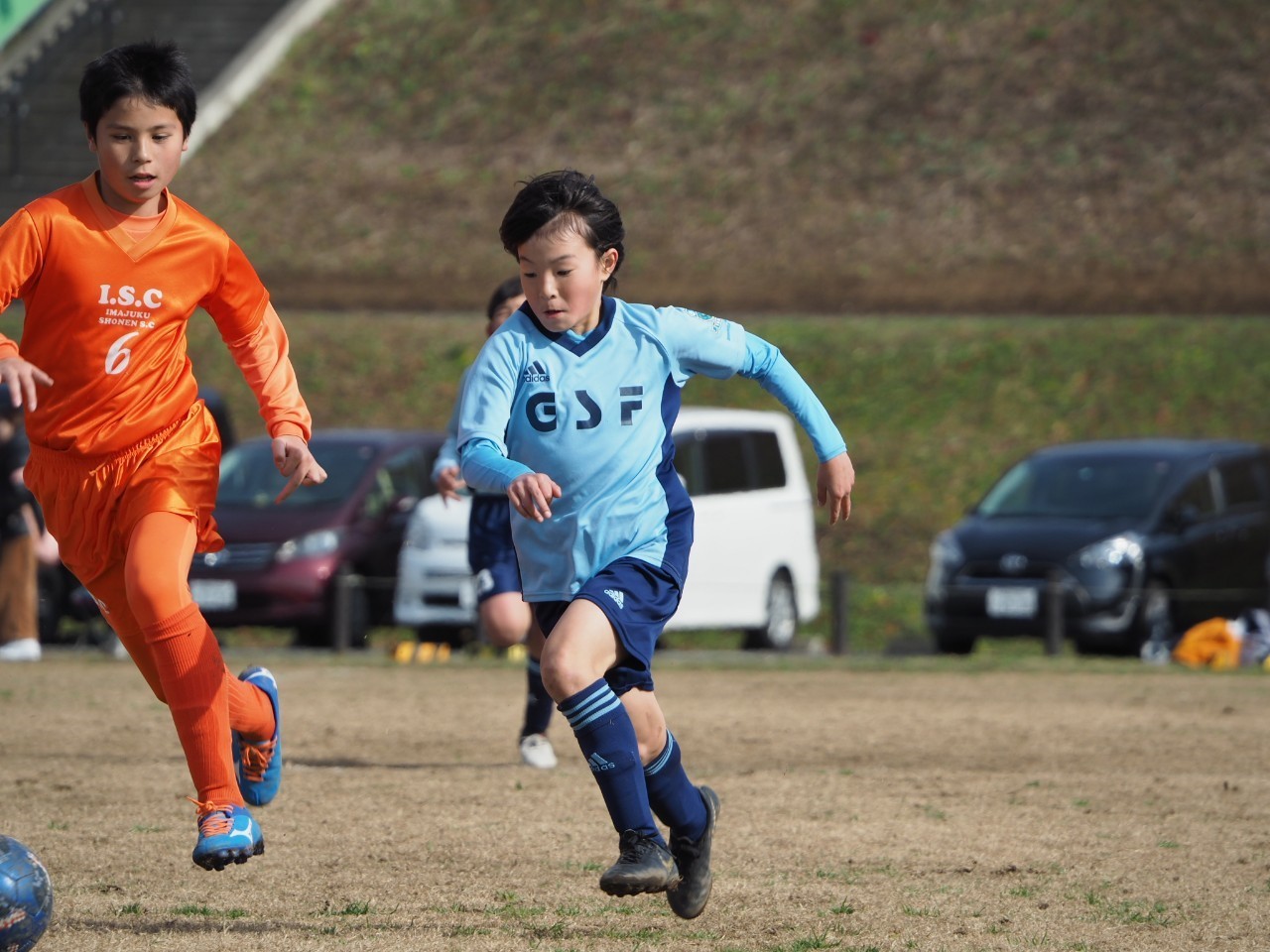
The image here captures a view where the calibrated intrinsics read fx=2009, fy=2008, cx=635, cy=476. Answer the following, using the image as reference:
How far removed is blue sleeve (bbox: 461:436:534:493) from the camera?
4.76m

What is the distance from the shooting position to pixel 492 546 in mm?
8500

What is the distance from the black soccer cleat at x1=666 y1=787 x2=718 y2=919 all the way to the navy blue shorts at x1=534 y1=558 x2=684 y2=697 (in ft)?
1.39

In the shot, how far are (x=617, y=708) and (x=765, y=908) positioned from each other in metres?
0.80

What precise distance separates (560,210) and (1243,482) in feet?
43.3

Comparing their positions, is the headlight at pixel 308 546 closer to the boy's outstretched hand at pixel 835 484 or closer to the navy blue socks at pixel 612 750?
the boy's outstretched hand at pixel 835 484

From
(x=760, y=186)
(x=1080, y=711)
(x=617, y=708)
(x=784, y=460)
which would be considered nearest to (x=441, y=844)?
(x=617, y=708)

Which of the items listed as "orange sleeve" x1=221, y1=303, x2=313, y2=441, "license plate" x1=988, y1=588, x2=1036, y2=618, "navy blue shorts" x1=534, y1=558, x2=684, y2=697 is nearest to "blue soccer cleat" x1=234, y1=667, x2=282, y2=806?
"orange sleeve" x1=221, y1=303, x2=313, y2=441

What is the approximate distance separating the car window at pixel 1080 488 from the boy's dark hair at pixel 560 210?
472 inches

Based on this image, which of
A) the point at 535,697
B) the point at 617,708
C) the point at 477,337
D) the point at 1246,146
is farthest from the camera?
the point at 1246,146

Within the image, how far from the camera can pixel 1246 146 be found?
29594 millimetres

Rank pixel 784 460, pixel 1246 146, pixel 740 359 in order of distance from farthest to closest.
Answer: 1. pixel 1246 146
2. pixel 784 460
3. pixel 740 359

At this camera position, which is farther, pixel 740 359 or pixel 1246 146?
pixel 1246 146

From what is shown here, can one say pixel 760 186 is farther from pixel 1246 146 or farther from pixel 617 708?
pixel 617 708

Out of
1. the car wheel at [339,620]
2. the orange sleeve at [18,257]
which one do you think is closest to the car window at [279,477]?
the car wheel at [339,620]
